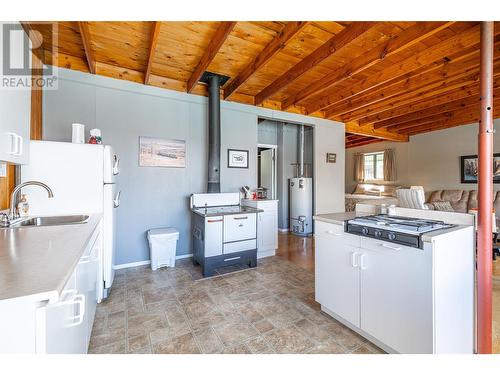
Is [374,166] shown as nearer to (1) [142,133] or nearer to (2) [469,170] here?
(2) [469,170]

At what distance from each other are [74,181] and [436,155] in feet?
27.0

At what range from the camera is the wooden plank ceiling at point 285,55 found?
7.65 ft

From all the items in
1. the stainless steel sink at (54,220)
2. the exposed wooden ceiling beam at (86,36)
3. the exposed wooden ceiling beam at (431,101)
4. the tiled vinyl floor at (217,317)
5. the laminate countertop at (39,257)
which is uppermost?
the exposed wooden ceiling beam at (431,101)

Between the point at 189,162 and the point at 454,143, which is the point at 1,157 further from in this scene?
the point at 454,143

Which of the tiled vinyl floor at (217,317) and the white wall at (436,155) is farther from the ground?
the white wall at (436,155)

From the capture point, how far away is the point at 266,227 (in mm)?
3770

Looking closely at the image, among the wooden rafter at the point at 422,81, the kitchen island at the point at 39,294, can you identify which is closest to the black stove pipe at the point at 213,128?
the kitchen island at the point at 39,294

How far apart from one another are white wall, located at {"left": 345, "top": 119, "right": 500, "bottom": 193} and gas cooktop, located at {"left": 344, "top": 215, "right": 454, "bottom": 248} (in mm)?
6033

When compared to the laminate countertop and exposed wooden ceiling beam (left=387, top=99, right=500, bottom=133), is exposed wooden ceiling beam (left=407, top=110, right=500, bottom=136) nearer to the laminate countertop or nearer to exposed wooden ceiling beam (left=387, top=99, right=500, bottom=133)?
exposed wooden ceiling beam (left=387, top=99, right=500, bottom=133)

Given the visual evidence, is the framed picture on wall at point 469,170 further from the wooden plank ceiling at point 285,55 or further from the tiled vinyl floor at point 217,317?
the tiled vinyl floor at point 217,317

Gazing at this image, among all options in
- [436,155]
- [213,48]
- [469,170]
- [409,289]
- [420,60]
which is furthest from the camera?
[436,155]

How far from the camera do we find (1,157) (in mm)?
1344

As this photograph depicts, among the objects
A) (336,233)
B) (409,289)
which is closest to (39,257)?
(336,233)

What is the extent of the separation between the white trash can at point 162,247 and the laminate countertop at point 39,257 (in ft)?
5.06
